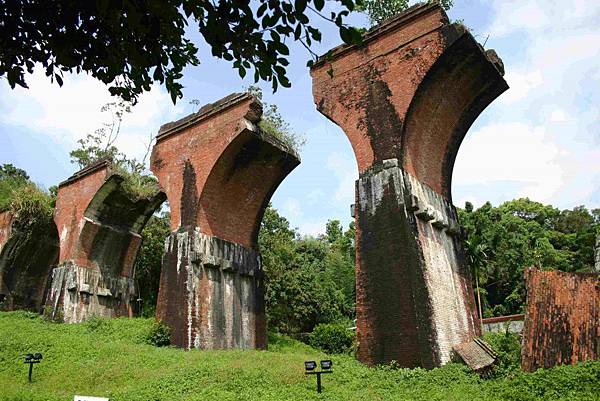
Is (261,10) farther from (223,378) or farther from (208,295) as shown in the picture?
(208,295)

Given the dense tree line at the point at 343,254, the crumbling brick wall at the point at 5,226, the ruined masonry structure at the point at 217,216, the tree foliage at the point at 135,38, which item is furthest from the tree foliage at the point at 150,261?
the tree foliage at the point at 135,38

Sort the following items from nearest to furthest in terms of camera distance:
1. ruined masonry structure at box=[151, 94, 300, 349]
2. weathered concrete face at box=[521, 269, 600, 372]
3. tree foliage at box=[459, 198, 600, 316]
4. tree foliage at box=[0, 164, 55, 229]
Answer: weathered concrete face at box=[521, 269, 600, 372]
ruined masonry structure at box=[151, 94, 300, 349]
tree foliage at box=[0, 164, 55, 229]
tree foliage at box=[459, 198, 600, 316]

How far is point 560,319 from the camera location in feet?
34.0

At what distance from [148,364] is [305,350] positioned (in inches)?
312

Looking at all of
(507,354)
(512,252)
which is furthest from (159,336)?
(512,252)

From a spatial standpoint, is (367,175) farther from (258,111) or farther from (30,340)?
(30,340)

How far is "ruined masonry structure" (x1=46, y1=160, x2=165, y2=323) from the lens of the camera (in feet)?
60.1

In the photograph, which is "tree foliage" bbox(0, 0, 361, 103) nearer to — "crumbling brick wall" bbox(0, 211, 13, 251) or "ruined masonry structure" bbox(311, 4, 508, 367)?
"ruined masonry structure" bbox(311, 4, 508, 367)

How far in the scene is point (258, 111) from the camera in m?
15.1

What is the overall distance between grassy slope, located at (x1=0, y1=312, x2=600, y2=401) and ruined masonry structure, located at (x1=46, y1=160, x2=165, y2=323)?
159 inches

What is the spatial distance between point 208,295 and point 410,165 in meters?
6.54

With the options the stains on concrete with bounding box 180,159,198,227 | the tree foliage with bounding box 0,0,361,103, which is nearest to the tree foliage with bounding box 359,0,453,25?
the stains on concrete with bounding box 180,159,198,227

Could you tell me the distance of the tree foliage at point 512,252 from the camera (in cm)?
2930

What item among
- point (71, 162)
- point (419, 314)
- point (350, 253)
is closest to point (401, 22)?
point (419, 314)
